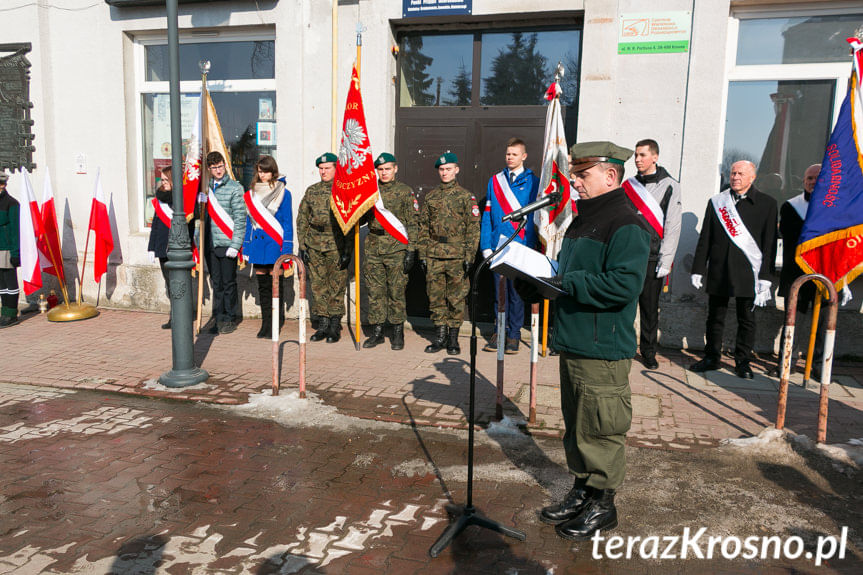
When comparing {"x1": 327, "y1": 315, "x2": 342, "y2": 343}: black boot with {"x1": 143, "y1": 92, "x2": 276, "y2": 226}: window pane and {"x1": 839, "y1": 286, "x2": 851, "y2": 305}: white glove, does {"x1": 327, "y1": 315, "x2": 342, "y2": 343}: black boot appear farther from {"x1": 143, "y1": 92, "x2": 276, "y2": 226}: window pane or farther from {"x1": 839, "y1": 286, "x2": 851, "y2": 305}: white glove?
{"x1": 839, "y1": 286, "x2": 851, "y2": 305}: white glove

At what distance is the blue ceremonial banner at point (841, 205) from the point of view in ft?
19.3

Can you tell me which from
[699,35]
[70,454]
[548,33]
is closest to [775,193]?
[699,35]

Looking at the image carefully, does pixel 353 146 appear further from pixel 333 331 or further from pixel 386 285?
pixel 333 331

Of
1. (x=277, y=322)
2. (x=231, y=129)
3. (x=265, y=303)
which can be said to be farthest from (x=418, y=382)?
(x=231, y=129)

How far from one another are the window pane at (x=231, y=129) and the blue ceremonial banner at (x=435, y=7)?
7.44ft

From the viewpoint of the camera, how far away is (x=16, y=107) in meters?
9.60

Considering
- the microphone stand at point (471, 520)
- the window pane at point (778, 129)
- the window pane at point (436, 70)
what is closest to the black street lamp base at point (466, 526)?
the microphone stand at point (471, 520)

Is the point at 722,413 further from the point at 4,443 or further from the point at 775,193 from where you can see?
the point at 4,443

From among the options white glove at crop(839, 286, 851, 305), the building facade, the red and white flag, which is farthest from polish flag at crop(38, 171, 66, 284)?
white glove at crop(839, 286, 851, 305)

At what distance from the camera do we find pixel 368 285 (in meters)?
7.46

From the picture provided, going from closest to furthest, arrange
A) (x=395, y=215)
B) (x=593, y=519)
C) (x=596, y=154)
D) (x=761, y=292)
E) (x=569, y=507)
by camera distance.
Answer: (x=596, y=154)
(x=593, y=519)
(x=569, y=507)
(x=761, y=292)
(x=395, y=215)

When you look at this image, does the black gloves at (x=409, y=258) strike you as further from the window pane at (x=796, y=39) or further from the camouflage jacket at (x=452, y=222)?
the window pane at (x=796, y=39)

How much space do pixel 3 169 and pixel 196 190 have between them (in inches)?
168

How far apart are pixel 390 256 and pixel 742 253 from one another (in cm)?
366
